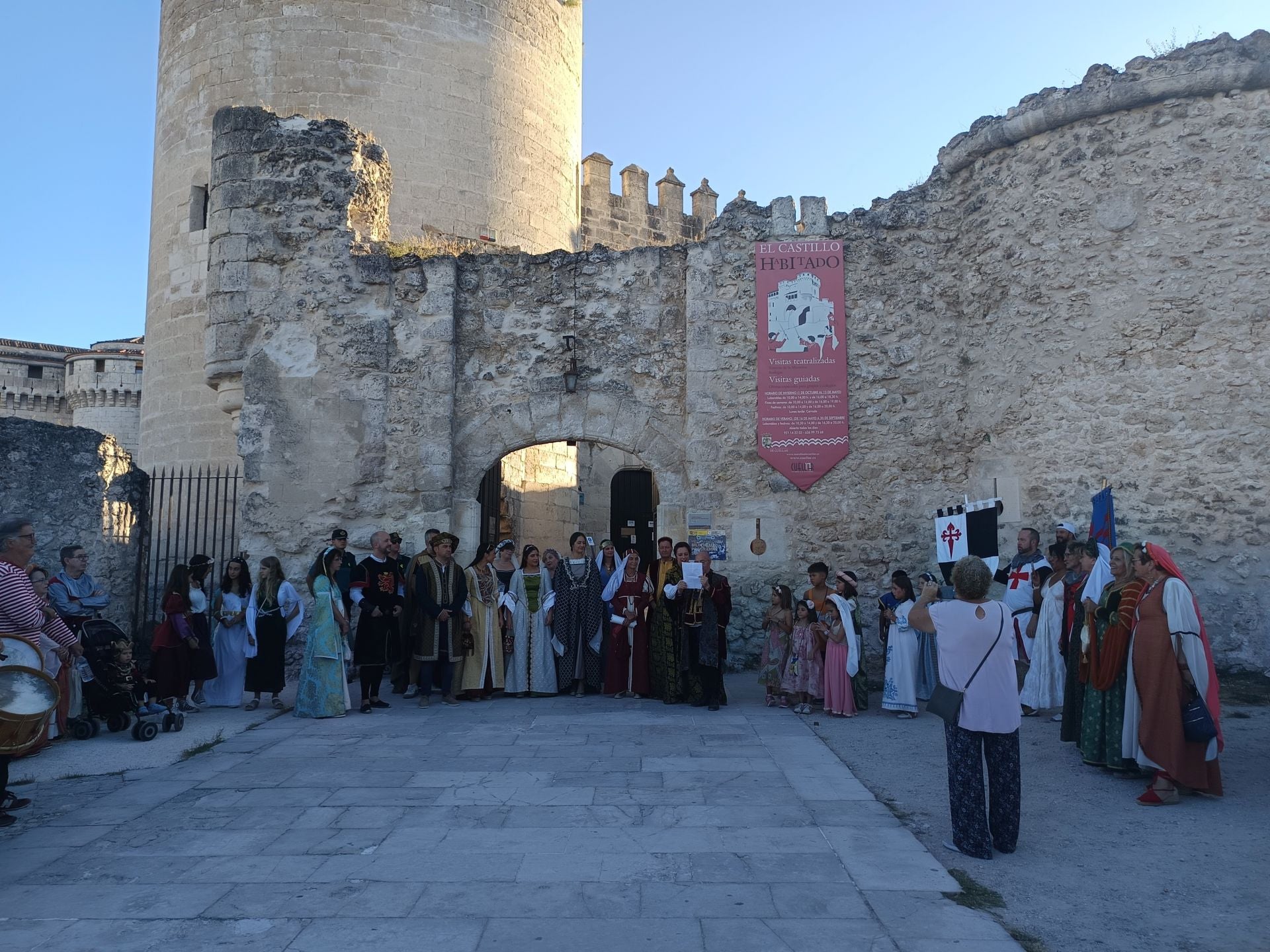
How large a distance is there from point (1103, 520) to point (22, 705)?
23.7 ft

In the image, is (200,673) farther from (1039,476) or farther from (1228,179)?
Answer: (1228,179)

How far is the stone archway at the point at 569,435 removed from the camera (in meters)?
10.4

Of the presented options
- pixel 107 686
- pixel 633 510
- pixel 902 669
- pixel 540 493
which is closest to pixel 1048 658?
pixel 902 669

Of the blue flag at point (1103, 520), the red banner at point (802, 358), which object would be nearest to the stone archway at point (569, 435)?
the red banner at point (802, 358)

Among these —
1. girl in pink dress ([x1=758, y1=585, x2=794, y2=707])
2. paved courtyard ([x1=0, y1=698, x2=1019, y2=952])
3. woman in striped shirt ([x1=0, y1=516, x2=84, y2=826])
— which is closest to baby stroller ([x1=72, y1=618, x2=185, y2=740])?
paved courtyard ([x1=0, y1=698, x2=1019, y2=952])

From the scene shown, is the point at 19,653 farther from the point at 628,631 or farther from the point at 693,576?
the point at 628,631

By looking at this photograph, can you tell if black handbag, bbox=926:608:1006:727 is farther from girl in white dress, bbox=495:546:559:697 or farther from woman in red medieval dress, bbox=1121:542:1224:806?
girl in white dress, bbox=495:546:559:697

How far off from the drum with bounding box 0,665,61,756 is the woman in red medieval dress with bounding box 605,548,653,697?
4.88m

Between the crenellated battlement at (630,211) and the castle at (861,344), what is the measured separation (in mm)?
8438

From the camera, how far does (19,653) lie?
4.62 metres

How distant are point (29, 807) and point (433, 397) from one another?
20.0 feet

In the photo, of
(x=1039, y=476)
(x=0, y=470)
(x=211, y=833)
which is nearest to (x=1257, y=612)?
(x=1039, y=476)

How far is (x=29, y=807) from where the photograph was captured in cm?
500

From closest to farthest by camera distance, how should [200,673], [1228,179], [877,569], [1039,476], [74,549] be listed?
[74,549], [200,673], [1228,179], [1039,476], [877,569]
